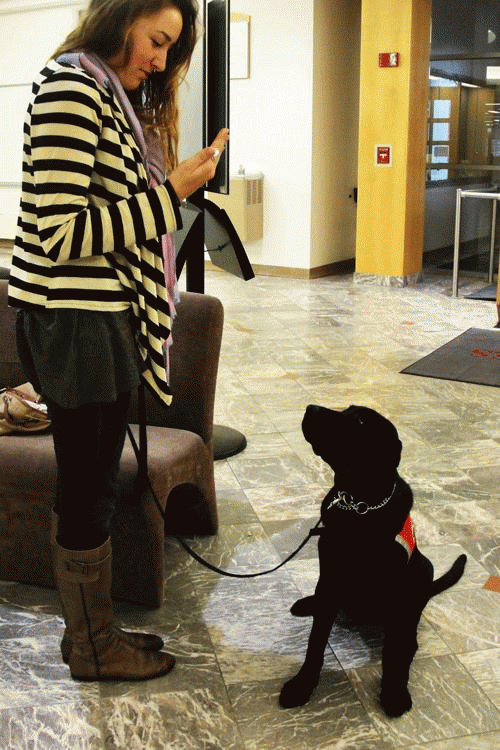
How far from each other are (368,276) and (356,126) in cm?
167

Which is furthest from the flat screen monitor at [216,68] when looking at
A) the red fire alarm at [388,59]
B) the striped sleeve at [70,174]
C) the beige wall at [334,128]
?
the beige wall at [334,128]

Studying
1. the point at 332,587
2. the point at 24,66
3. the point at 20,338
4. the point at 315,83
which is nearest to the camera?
the point at 20,338

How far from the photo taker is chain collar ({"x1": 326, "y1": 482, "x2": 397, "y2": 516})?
5.98ft

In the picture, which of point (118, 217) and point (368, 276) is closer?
point (118, 217)

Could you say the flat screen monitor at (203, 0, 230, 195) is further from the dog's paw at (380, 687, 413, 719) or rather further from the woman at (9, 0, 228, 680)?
the dog's paw at (380, 687, 413, 719)

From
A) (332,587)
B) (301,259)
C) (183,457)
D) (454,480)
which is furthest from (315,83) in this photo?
(332,587)

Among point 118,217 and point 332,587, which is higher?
point 118,217

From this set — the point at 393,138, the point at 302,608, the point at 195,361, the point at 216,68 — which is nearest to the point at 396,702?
the point at 302,608

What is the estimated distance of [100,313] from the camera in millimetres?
1567

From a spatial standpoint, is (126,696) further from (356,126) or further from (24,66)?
(24,66)

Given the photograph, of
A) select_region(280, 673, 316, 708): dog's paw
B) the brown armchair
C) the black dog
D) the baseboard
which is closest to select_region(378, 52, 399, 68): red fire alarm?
the baseboard

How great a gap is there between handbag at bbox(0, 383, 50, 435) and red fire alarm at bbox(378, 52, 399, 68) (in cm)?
580

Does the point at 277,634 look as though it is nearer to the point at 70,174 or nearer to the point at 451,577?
the point at 451,577

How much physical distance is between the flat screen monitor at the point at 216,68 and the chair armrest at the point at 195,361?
628 millimetres
